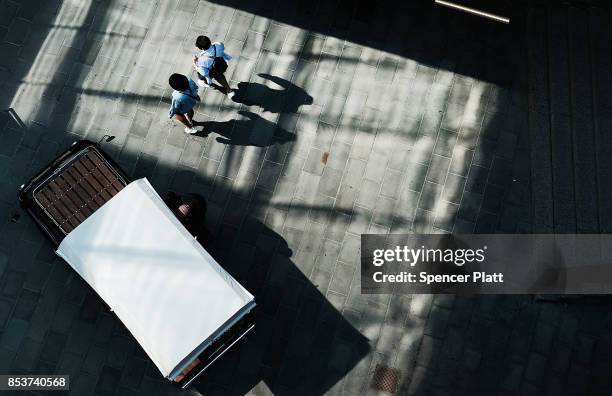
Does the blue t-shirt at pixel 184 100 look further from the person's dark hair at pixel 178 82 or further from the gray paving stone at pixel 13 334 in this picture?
the gray paving stone at pixel 13 334

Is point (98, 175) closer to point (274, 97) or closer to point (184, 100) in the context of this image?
point (184, 100)

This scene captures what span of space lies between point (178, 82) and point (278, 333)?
4.90 metres

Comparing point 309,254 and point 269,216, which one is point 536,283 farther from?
point 269,216

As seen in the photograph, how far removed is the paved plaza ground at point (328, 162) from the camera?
8602 mm

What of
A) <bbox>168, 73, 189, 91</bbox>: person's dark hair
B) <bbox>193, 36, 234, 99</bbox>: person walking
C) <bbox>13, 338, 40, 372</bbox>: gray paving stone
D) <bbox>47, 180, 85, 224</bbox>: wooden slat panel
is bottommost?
<bbox>13, 338, 40, 372</bbox>: gray paving stone

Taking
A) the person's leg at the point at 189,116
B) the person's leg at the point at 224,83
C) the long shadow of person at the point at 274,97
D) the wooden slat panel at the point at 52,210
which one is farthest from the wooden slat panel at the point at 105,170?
the long shadow of person at the point at 274,97

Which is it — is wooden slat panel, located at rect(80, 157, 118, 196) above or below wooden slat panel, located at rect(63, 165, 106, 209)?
above

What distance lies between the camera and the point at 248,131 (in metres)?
9.42

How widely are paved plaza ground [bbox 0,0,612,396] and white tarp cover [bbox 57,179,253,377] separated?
180cm

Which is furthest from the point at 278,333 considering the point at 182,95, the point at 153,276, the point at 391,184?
the point at 182,95

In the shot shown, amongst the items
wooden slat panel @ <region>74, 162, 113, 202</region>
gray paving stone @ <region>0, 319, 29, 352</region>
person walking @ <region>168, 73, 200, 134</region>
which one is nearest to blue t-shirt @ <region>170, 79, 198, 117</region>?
person walking @ <region>168, 73, 200, 134</region>

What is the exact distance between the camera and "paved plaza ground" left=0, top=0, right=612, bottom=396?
8602mm

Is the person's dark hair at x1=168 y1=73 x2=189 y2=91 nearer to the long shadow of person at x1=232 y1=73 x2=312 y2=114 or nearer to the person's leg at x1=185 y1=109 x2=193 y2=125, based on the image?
the person's leg at x1=185 y1=109 x2=193 y2=125

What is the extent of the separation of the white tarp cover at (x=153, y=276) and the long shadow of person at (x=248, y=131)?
263 centimetres
